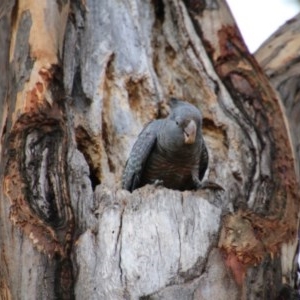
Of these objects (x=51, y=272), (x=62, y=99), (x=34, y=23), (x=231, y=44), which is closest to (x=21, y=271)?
(x=51, y=272)

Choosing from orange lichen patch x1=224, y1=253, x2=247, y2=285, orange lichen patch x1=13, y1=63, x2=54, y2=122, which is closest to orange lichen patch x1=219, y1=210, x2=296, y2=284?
orange lichen patch x1=224, y1=253, x2=247, y2=285

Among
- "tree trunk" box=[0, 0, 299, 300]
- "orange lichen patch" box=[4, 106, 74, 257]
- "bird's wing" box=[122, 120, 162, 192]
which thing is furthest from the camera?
"bird's wing" box=[122, 120, 162, 192]

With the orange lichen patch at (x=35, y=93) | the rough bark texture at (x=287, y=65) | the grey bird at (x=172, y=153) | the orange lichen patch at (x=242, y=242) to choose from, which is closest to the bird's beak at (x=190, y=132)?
the grey bird at (x=172, y=153)

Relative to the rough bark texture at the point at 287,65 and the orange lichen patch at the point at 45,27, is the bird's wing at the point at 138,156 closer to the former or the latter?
the orange lichen patch at the point at 45,27

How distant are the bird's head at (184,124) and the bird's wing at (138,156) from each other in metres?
0.14

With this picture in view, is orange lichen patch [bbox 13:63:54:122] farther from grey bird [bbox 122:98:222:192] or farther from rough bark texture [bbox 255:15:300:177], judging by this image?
rough bark texture [bbox 255:15:300:177]

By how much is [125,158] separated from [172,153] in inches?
19.1

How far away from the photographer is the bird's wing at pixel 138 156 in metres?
6.19

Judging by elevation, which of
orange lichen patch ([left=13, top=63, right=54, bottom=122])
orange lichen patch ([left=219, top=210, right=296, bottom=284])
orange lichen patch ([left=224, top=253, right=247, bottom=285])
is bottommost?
orange lichen patch ([left=224, top=253, right=247, bottom=285])

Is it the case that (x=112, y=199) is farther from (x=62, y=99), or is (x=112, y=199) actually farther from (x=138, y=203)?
(x=62, y=99)

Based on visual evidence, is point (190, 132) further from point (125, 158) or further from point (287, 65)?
point (287, 65)

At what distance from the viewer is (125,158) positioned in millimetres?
6609

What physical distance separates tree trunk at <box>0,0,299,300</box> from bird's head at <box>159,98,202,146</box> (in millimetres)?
348

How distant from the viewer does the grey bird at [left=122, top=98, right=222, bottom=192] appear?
602cm
